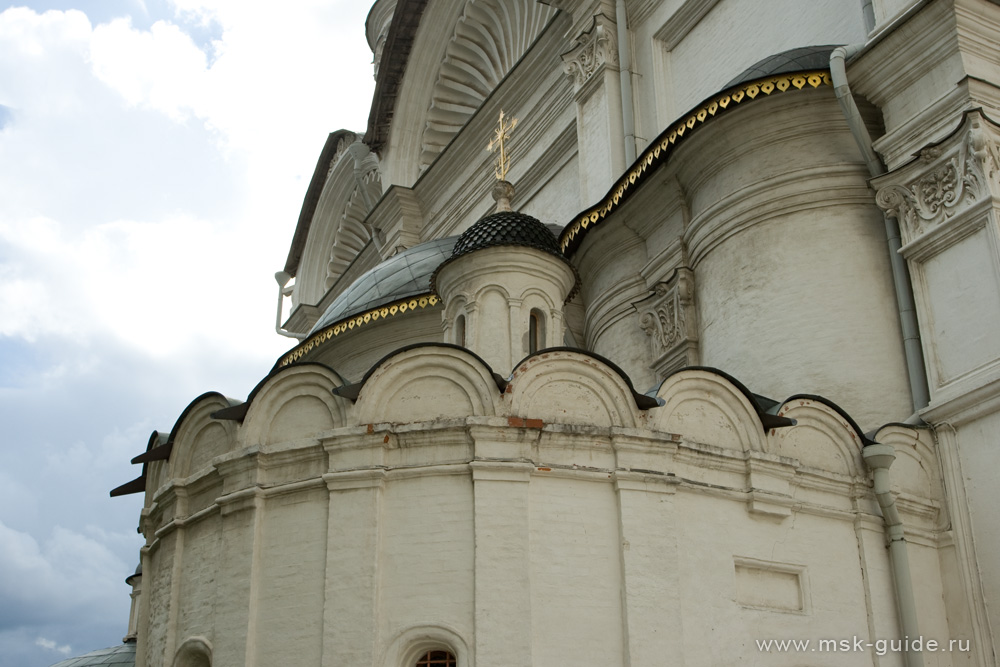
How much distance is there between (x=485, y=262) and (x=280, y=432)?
2905 mm

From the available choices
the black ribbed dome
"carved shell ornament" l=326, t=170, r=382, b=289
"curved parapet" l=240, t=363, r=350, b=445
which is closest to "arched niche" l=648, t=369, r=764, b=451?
"curved parapet" l=240, t=363, r=350, b=445

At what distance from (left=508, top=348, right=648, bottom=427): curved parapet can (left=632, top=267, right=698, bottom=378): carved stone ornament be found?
311cm

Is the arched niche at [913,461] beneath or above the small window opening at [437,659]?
above

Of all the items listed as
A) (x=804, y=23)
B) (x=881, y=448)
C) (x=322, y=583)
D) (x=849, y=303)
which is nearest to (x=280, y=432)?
(x=322, y=583)

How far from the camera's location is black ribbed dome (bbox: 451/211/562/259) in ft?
31.6

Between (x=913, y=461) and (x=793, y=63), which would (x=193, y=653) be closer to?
(x=913, y=461)

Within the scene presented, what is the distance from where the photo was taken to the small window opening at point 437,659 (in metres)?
6.36

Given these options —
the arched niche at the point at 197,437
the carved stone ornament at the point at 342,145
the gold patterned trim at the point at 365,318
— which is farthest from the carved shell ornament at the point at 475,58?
the arched niche at the point at 197,437

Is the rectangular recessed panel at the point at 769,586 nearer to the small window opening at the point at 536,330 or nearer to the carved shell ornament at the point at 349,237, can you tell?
the small window opening at the point at 536,330

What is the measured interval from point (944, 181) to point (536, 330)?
11.1ft

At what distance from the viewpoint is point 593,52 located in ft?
45.4

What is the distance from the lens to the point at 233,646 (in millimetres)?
6707

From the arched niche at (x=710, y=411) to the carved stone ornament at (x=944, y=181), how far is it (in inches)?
88.6

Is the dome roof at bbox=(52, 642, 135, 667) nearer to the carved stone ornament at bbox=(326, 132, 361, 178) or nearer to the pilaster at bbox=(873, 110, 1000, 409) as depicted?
the pilaster at bbox=(873, 110, 1000, 409)
